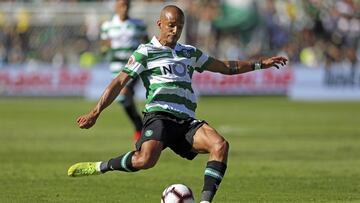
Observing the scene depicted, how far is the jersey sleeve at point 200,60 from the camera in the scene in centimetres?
1027

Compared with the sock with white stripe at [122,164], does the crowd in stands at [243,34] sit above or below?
below

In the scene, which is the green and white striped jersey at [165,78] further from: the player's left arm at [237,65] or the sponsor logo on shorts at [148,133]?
the player's left arm at [237,65]

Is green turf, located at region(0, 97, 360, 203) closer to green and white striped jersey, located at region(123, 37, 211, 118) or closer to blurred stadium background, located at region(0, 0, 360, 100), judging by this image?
green and white striped jersey, located at region(123, 37, 211, 118)

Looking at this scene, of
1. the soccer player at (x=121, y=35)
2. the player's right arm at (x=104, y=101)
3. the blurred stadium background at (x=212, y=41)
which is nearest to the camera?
the player's right arm at (x=104, y=101)

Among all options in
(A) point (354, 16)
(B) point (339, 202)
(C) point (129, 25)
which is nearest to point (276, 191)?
(B) point (339, 202)

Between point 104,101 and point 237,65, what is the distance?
1762 mm

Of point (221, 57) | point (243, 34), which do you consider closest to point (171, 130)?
point (221, 57)

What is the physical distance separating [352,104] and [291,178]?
18549 mm

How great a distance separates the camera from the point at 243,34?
3484 cm

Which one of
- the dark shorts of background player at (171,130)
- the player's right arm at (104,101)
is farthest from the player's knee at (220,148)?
the player's right arm at (104,101)

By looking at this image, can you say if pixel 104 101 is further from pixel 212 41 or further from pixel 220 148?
pixel 212 41

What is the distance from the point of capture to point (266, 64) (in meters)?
10.4

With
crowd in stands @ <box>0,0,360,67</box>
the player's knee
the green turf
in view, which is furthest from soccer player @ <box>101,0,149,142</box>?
crowd in stands @ <box>0,0,360,67</box>

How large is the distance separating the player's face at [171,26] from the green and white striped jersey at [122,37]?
8.70m
